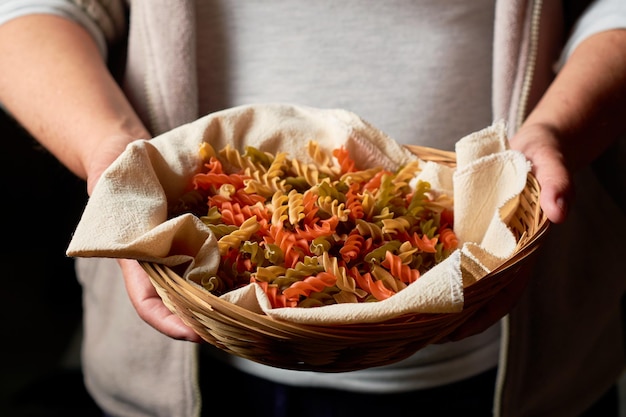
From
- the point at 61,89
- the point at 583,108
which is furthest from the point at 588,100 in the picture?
the point at 61,89

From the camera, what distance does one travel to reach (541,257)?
773 mm

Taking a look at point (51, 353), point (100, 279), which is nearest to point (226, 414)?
point (100, 279)

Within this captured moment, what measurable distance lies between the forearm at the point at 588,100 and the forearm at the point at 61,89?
1.36 ft

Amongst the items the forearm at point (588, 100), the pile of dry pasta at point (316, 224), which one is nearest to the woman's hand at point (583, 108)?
the forearm at point (588, 100)

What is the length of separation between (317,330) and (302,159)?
279mm

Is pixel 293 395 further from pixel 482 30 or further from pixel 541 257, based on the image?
pixel 482 30

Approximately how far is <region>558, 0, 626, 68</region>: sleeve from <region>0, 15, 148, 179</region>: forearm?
1.60 ft

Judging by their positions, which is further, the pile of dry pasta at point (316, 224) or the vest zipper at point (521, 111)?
the vest zipper at point (521, 111)

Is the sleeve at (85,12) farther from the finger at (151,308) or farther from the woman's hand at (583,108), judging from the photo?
the woman's hand at (583,108)

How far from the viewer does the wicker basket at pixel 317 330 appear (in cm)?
47

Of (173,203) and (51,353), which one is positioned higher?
(173,203)

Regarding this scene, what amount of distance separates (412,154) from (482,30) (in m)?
0.17

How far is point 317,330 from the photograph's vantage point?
1.54 ft

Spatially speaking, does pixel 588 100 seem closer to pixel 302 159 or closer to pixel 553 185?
pixel 553 185
